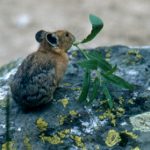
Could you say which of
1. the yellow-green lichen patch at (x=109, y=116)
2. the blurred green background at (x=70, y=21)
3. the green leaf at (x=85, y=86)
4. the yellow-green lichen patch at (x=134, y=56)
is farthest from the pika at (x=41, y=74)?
the blurred green background at (x=70, y=21)

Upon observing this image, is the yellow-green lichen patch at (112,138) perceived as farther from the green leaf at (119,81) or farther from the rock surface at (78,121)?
the green leaf at (119,81)

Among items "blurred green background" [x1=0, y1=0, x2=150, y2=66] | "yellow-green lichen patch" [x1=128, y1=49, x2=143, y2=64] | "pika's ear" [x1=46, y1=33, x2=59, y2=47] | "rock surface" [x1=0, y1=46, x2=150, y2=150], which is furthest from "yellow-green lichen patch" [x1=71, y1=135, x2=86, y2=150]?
"blurred green background" [x1=0, y1=0, x2=150, y2=66]

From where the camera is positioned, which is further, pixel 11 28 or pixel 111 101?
pixel 11 28

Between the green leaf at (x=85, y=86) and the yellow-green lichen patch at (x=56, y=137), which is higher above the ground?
the green leaf at (x=85, y=86)

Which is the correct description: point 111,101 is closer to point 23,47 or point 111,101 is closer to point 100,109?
point 100,109

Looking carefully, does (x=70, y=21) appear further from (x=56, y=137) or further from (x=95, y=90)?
(x=56, y=137)

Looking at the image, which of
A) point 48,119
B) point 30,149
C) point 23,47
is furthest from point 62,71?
point 23,47

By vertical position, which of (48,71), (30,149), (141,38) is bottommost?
(30,149)

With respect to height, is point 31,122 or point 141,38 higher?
point 141,38
